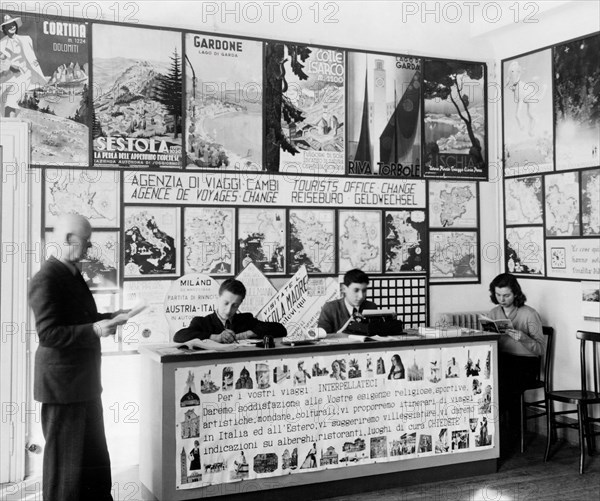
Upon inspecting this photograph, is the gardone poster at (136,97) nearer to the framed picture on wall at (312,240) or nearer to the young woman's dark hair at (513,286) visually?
the framed picture on wall at (312,240)

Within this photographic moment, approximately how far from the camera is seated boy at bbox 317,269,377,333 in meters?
5.76

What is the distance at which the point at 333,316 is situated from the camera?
5.80 m

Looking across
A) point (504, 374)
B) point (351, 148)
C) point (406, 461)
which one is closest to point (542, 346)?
point (504, 374)

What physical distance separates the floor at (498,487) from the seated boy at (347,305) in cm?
139

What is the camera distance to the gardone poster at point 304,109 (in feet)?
20.2

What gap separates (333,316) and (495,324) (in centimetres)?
128

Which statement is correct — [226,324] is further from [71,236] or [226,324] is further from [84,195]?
[84,195]

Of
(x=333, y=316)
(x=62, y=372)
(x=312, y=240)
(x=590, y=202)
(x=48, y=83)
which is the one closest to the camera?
(x=62, y=372)

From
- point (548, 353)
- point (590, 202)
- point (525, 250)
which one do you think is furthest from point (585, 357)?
point (590, 202)

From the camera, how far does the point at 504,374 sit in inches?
239

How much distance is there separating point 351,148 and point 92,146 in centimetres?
223

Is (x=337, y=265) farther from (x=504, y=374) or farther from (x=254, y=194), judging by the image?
(x=504, y=374)

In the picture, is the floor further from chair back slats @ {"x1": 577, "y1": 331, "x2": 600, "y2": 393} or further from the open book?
the open book

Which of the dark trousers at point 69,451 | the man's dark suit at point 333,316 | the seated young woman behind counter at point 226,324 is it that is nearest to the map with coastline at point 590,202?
the man's dark suit at point 333,316
